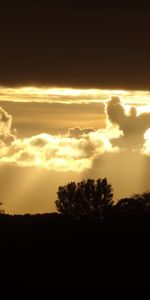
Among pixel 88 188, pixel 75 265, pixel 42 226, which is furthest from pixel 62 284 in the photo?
pixel 88 188

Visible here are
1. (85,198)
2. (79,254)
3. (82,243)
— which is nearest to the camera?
(79,254)

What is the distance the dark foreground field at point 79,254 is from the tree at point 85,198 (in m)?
9.26

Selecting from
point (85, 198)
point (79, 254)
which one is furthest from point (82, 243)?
point (85, 198)

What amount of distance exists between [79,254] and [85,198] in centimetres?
5562

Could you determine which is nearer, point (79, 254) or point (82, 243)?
point (79, 254)

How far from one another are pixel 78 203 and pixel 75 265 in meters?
63.2

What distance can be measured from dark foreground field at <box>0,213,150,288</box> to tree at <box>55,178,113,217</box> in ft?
30.4

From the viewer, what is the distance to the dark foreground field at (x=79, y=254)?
9317 centimetres

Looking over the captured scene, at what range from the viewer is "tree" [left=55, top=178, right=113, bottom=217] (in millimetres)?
163625

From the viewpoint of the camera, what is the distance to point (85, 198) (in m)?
167

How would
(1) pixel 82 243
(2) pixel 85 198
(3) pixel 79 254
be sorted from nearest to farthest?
(3) pixel 79 254 < (1) pixel 82 243 < (2) pixel 85 198

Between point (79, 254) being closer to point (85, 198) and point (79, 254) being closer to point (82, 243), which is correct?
point (82, 243)

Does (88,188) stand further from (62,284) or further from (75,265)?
(62,284)

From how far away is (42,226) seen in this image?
156500 mm
